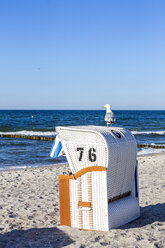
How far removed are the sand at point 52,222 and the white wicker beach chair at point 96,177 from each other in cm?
22

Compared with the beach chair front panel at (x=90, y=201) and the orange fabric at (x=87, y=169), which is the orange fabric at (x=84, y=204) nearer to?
the beach chair front panel at (x=90, y=201)

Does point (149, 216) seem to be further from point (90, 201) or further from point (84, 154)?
point (84, 154)

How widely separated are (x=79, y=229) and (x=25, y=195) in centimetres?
310

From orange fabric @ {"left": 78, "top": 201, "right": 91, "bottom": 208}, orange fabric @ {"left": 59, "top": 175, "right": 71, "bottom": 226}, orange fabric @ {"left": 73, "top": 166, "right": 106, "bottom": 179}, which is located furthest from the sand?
orange fabric @ {"left": 73, "top": 166, "right": 106, "bottom": 179}

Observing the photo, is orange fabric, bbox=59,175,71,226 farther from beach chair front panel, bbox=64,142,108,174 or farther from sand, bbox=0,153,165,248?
beach chair front panel, bbox=64,142,108,174

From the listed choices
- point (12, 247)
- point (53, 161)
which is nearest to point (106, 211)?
point (12, 247)

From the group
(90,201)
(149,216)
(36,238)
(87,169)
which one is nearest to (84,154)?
(87,169)

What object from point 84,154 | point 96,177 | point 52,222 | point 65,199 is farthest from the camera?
point 52,222

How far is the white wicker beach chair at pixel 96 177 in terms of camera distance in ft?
Answer: 14.9

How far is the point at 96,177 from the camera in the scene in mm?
4570

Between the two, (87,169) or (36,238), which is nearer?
(87,169)

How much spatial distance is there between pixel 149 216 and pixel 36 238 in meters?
2.07

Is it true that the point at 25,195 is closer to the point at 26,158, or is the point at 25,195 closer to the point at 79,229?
the point at 79,229

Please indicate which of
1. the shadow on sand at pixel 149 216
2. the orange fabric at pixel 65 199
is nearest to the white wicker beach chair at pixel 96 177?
the orange fabric at pixel 65 199
